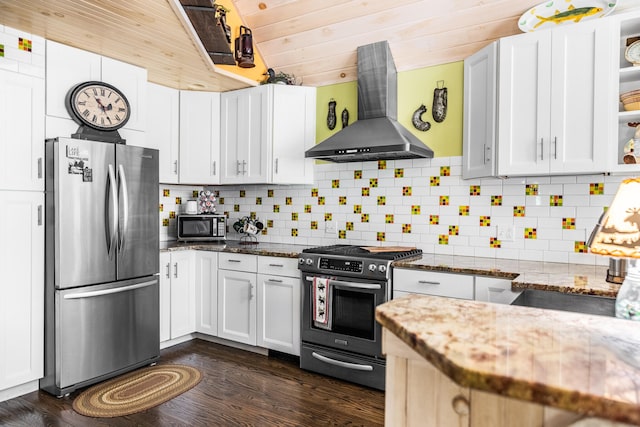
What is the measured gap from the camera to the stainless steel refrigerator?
282 centimetres

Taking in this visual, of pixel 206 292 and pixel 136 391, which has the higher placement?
Answer: pixel 206 292

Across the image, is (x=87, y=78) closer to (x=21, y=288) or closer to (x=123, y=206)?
(x=123, y=206)

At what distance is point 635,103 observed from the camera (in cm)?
247

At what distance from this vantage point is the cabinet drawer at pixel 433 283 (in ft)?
8.86

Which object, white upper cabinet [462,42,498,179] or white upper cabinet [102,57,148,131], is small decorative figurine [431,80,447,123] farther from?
white upper cabinet [102,57,148,131]

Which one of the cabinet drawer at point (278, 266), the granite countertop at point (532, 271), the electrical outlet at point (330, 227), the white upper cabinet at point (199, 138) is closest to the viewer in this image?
the granite countertop at point (532, 271)

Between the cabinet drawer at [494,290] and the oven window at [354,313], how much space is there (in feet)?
2.35

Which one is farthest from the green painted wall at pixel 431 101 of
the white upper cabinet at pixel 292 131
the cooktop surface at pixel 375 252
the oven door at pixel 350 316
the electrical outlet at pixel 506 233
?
the oven door at pixel 350 316

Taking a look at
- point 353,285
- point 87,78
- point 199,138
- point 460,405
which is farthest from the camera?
point 199,138

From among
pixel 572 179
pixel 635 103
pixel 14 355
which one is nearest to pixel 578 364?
pixel 635 103

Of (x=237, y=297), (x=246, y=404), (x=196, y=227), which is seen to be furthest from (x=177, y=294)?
(x=246, y=404)

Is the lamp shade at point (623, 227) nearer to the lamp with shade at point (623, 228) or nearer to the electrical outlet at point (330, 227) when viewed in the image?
the lamp with shade at point (623, 228)

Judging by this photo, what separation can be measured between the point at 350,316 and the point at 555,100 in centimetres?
196

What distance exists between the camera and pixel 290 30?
3717 mm
